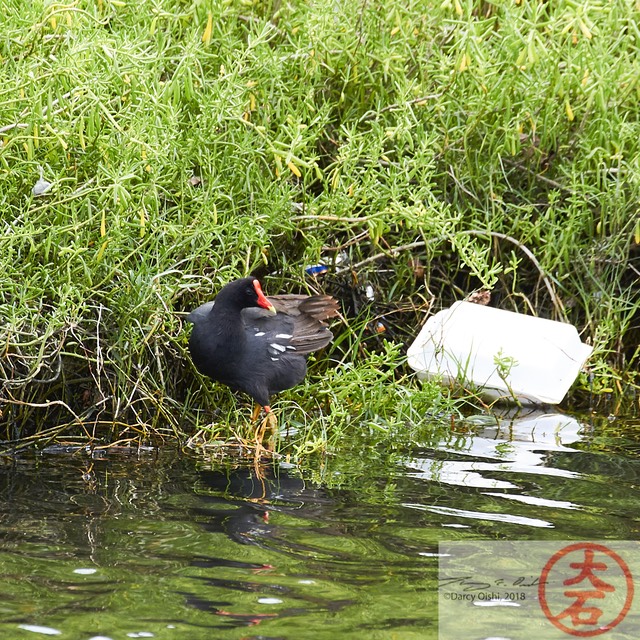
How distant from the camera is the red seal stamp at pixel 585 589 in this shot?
11.2 ft

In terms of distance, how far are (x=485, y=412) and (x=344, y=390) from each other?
0.97 meters

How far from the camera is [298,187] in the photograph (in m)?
6.18

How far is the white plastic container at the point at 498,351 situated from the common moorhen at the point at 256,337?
0.81 m

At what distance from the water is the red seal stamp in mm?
206

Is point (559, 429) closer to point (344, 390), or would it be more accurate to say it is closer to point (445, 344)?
point (445, 344)

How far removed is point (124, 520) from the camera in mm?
4215

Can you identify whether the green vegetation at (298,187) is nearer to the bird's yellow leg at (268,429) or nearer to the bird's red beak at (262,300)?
the bird's yellow leg at (268,429)

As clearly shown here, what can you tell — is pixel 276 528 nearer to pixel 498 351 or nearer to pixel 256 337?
pixel 256 337

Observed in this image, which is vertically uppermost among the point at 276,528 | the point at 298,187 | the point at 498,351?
the point at 298,187

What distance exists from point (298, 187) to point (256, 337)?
3.89 feet

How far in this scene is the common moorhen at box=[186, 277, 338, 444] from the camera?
5.18m

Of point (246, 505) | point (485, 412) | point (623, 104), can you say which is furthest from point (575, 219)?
point (246, 505)
